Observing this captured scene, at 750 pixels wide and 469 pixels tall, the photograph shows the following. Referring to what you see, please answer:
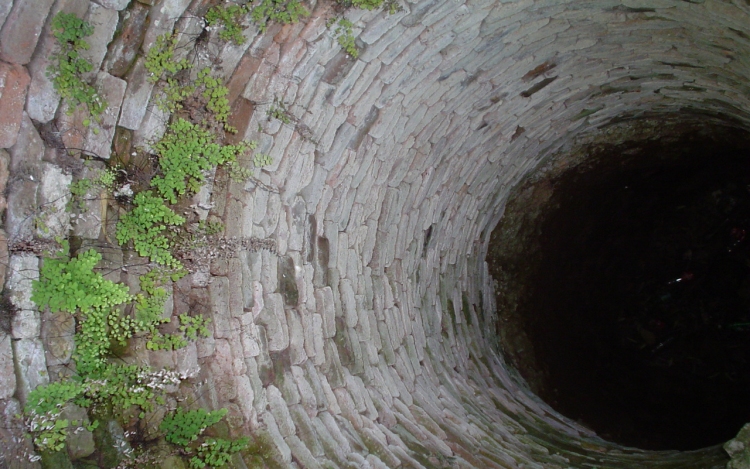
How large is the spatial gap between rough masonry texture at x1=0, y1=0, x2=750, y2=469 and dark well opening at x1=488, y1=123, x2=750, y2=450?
1.83ft

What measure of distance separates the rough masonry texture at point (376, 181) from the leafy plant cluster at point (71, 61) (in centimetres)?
5

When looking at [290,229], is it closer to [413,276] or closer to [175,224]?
[175,224]

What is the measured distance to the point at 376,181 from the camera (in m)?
3.65

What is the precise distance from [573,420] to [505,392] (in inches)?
29.6

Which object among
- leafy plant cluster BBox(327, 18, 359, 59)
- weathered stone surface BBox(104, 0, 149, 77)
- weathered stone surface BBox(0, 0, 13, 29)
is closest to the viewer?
weathered stone surface BBox(0, 0, 13, 29)

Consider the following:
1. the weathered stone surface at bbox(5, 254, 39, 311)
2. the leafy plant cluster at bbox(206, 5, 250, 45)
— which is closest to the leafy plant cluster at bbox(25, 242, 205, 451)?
the weathered stone surface at bbox(5, 254, 39, 311)

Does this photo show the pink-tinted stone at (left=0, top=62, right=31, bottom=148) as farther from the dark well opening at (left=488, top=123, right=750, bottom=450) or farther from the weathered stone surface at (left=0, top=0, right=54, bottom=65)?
the dark well opening at (left=488, top=123, right=750, bottom=450)

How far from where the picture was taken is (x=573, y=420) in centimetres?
489

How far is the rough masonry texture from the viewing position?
7.41 ft

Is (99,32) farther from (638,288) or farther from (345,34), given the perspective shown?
(638,288)

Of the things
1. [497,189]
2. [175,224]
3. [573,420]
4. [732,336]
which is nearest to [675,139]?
[497,189]

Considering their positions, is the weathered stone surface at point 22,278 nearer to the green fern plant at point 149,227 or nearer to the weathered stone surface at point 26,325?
the weathered stone surface at point 26,325

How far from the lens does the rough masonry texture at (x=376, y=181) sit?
226 centimetres

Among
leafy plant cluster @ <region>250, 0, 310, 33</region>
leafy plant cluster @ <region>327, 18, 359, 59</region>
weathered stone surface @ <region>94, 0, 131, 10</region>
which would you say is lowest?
weathered stone surface @ <region>94, 0, 131, 10</region>
